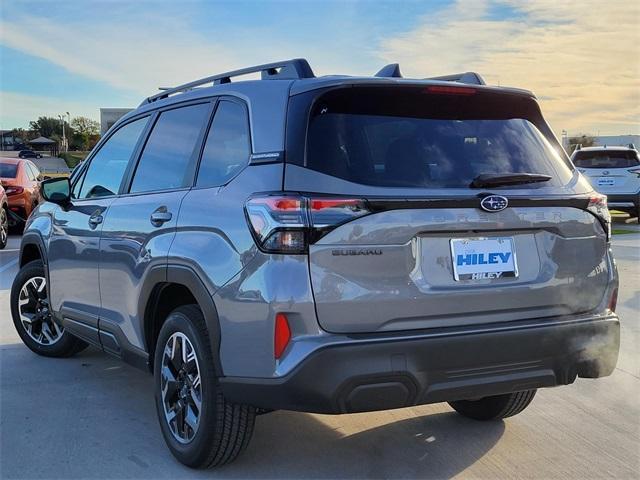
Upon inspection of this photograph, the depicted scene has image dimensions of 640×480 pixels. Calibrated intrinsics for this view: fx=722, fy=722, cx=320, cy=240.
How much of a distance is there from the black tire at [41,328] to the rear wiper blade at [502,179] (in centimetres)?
365

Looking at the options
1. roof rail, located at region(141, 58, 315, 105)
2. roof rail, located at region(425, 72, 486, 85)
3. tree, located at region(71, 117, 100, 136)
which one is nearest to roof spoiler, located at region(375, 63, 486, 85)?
roof rail, located at region(425, 72, 486, 85)

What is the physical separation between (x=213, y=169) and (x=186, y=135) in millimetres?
472

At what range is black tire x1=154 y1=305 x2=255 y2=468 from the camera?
3.36m

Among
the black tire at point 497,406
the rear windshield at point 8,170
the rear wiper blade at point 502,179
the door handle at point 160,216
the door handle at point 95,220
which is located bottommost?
the black tire at point 497,406

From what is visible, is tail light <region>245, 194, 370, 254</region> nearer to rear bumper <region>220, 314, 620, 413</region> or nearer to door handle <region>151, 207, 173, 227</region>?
rear bumper <region>220, 314, 620, 413</region>

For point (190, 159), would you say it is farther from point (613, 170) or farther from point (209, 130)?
point (613, 170)

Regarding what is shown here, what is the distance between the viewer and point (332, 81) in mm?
3256

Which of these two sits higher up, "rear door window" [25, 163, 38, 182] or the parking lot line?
"rear door window" [25, 163, 38, 182]

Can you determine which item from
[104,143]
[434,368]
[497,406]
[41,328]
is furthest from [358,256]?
[41,328]

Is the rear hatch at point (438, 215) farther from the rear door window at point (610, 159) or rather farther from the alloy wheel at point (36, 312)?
the rear door window at point (610, 159)

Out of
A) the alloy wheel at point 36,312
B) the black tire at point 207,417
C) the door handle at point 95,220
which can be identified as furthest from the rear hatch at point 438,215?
the alloy wheel at point 36,312

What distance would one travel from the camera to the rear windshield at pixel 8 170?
48.1ft

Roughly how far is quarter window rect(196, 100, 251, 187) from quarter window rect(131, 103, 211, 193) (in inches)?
5.7

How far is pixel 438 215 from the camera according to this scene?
10.4ft
